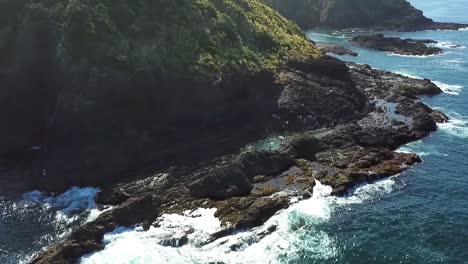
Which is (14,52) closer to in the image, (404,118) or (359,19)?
(404,118)

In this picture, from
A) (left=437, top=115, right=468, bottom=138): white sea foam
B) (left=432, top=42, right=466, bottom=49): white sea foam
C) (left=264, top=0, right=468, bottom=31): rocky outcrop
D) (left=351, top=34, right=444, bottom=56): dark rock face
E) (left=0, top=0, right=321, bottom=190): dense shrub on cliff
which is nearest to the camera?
(left=0, top=0, right=321, bottom=190): dense shrub on cliff

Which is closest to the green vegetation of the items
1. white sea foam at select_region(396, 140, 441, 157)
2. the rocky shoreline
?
the rocky shoreline

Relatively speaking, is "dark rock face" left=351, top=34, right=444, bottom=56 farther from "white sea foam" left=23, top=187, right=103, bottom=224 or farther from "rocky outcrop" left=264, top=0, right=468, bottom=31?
"white sea foam" left=23, top=187, right=103, bottom=224

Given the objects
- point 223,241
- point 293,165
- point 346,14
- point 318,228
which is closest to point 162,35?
point 293,165

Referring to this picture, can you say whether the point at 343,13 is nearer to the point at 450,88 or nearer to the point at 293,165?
the point at 450,88

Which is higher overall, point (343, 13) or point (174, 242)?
point (343, 13)

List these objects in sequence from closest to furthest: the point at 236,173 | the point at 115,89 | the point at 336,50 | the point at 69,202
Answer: the point at 69,202, the point at 236,173, the point at 115,89, the point at 336,50
